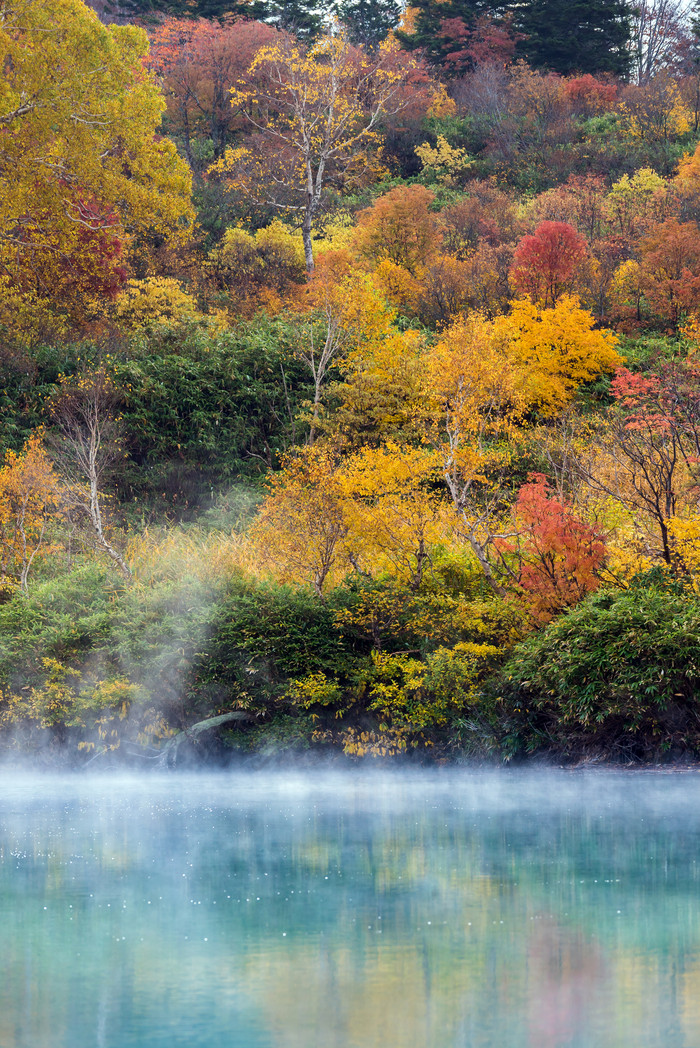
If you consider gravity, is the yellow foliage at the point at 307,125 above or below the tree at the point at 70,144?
above

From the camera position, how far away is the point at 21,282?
85.3 ft

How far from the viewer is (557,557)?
43.7 ft

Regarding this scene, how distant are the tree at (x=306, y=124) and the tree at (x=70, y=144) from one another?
514 centimetres

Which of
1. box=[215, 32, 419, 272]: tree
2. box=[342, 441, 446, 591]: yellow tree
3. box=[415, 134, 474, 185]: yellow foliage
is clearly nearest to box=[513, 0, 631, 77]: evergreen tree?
box=[215, 32, 419, 272]: tree

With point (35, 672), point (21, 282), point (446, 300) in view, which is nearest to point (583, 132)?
point (446, 300)

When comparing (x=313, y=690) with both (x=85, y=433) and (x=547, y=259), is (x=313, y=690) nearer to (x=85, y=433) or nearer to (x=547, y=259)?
(x=85, y=433)

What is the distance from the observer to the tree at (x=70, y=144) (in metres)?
20.8

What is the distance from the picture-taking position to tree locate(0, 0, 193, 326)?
20828 mm

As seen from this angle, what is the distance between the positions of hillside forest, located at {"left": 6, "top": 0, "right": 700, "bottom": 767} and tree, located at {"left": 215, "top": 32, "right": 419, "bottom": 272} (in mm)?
280

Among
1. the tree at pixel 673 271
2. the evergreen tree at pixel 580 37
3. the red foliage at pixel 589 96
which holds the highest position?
the evergreen tree at pixel 580 37

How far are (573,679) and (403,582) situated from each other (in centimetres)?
291

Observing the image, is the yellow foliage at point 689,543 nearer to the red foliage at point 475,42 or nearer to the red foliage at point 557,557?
the red foliage at point 557,557

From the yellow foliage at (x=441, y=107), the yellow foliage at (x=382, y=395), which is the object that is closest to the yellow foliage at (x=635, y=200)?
the yellow foliage at (x=382, y=395)

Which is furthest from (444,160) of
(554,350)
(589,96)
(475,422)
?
(475,422)
